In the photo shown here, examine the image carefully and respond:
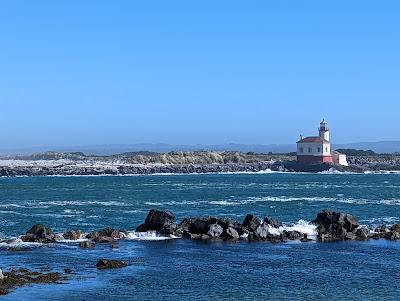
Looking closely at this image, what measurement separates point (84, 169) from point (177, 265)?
400ft

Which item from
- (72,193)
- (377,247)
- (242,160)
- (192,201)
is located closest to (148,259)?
(377,247)

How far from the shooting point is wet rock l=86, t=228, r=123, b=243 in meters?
43.1

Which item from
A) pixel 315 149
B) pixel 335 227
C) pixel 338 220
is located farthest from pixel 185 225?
pixel 315 149

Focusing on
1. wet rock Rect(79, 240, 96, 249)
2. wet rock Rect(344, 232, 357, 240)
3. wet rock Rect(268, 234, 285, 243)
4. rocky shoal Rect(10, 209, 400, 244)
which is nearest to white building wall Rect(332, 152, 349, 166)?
rocky shoal Rect(10, 209, 400, 244)

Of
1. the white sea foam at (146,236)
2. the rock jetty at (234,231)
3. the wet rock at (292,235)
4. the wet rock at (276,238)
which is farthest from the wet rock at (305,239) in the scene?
the white sea foam at (146,236)

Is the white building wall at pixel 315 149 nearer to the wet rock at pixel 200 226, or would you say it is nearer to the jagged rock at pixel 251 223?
the jagged rock at pixel 251 223

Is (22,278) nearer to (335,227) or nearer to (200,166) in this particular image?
(335,227)

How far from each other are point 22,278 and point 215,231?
1694 centimetres

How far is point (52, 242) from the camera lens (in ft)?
140

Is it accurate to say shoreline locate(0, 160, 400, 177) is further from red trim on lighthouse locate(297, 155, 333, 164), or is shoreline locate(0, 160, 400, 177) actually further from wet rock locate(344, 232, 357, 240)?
wet rock locate(344, 232, 357, 240)

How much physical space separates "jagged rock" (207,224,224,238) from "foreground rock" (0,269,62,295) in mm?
14975

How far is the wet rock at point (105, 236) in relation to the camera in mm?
43131

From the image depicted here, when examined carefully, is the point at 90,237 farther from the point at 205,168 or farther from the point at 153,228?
the point at 205,168

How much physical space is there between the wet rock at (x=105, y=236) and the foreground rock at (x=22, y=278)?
427 inches
